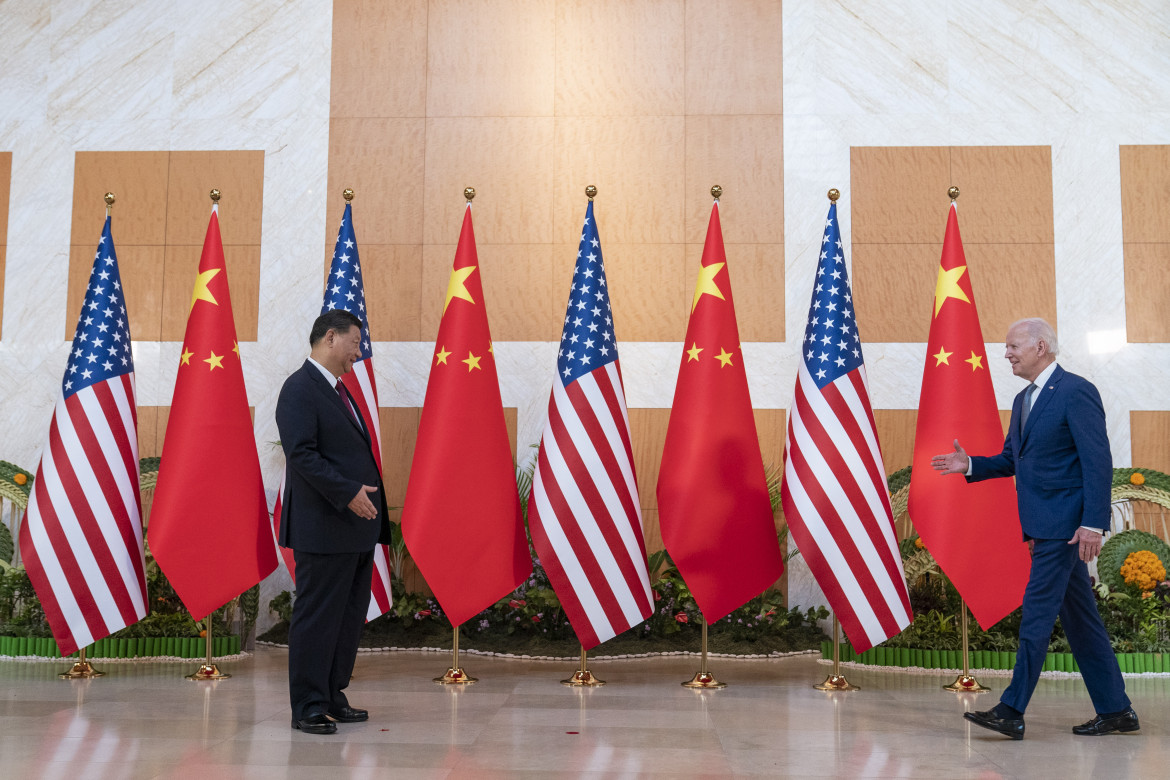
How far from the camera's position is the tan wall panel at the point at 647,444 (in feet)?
25.1

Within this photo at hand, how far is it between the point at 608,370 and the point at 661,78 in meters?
3.17

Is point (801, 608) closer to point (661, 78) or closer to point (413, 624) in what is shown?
point (413, 624)

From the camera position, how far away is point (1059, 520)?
4219 mm

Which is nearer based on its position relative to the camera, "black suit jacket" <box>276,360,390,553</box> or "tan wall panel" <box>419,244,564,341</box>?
"black suit jacket" <box>276,360,390,553</box>

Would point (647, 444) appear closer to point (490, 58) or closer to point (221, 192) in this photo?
point (490, 58)

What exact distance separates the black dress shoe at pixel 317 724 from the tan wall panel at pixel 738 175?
484 centimetres

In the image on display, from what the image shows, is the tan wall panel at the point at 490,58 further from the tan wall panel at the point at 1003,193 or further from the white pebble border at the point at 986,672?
the white pebble border at the point at 986,672

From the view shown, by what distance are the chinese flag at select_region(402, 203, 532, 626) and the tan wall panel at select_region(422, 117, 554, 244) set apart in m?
1.91

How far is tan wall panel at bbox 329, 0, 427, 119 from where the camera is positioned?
26.2ft

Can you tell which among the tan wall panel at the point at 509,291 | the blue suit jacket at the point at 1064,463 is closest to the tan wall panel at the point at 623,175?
the tan wall panel at the point at 509,291

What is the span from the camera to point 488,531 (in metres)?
5.72

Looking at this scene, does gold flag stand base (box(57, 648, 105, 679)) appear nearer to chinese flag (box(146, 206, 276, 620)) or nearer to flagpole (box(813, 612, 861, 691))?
chinese flag (box(146, 206, 276, 620))

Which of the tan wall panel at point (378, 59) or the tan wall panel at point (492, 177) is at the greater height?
the tan wall panel at point (378, 59)

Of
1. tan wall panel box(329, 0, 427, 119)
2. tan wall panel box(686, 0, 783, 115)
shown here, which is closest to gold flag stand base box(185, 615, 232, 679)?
tan wall panel box(329, 0, 427, 119)
